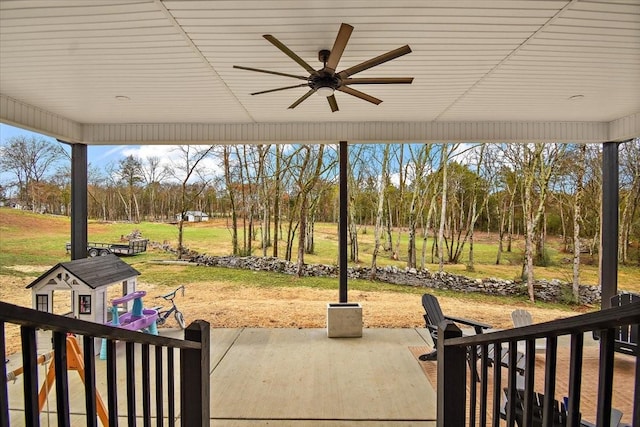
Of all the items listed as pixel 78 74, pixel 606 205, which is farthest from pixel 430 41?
pixel 606 205

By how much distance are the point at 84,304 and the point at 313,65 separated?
12.1 ft

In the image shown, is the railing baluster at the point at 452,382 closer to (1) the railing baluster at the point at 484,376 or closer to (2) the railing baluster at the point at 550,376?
(1) the railing baluster at the point at 484,376

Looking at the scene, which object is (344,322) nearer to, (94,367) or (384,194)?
(384,194)

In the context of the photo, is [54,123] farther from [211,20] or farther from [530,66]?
[530,66]

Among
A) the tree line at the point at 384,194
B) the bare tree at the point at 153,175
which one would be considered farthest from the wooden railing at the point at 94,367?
the bare tree at the point at 153,175

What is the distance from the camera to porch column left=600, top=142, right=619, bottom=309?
16.4ft

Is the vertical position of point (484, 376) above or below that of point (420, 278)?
above

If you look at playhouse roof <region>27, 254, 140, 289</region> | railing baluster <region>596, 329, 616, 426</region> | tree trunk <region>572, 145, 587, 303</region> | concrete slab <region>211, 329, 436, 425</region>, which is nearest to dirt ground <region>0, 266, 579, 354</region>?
tree trunk <region>572, 145, 587, 303</region>

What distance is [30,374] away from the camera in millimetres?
891

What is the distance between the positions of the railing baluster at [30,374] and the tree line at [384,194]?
21.5ft

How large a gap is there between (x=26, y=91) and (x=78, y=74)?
102cm

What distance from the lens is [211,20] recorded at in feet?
7.91

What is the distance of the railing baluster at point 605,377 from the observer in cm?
86

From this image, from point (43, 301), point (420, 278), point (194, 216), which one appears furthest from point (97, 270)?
point (420, 278)
